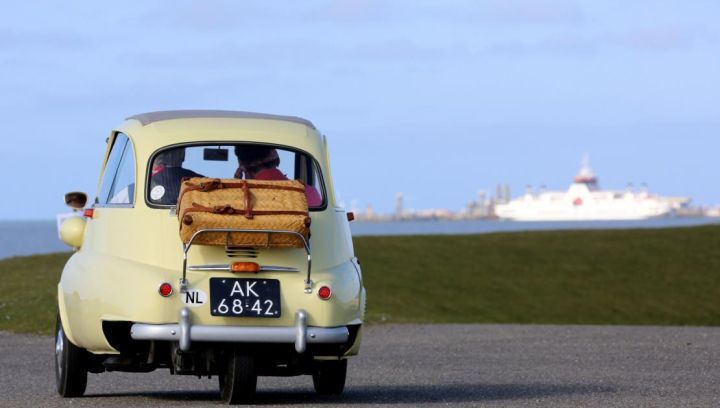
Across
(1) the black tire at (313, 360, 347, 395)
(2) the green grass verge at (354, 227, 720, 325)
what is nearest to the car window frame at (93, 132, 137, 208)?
(1) the black tire at (313, 360, 347, 395)

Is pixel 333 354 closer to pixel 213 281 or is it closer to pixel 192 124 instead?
pixel 213 281

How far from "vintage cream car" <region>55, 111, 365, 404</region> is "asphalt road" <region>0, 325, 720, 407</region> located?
1.60ft

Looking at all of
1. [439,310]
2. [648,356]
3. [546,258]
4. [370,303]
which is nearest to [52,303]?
[370,303]

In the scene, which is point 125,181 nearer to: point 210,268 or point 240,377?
point 210,268

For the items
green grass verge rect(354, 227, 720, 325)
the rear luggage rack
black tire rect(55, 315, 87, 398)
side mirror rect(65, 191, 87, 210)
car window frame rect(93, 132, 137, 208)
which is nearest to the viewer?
the rear luggage rack

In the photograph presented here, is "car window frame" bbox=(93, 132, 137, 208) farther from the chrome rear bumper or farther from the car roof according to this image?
the chrome rear bumper

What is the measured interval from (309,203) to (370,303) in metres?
17.3

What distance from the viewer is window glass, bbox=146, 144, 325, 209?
9.47 meters

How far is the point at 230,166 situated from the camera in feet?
32.0

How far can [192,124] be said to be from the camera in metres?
9.77

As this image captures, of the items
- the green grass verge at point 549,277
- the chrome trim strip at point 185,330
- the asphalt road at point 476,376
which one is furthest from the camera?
the green grass verge at point 549,277

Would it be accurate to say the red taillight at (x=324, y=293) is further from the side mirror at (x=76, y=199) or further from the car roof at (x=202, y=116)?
the side mirror at (x=76, y=199)

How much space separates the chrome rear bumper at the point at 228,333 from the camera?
863cm

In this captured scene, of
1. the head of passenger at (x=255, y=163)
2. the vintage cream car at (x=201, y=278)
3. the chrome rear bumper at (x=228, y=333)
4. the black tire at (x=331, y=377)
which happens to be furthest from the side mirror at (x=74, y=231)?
the black tire at (x=331, y=377)
